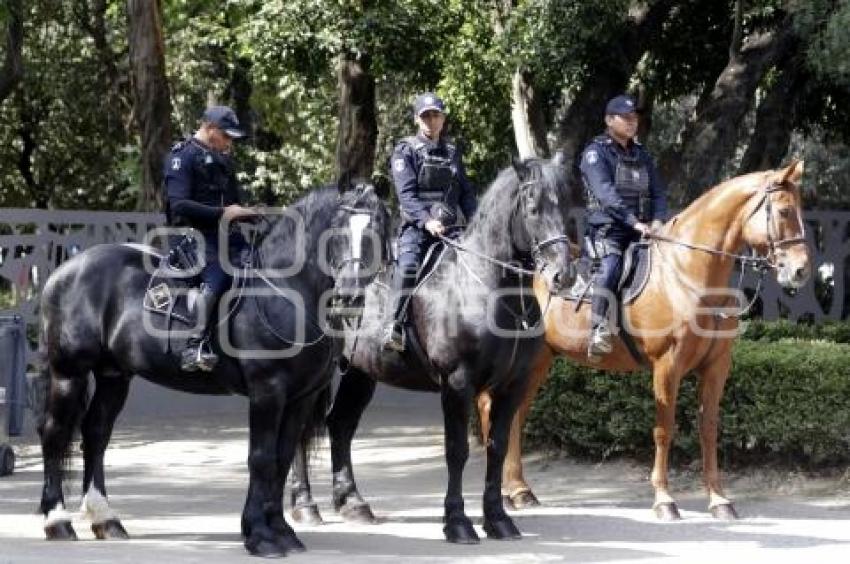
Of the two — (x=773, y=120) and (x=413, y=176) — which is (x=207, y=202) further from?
(x=773, y=120)

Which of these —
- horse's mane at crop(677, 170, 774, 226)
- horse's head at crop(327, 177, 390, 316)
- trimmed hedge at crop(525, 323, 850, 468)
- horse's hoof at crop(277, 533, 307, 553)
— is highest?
horse's mane at crop(677, 170, 774, 226)

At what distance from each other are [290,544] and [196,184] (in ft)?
8.06

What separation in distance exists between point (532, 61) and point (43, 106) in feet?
74.9

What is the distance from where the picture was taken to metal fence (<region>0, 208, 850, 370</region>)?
62.2 feet

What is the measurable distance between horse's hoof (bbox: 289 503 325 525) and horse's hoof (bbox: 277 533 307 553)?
1.36 meters

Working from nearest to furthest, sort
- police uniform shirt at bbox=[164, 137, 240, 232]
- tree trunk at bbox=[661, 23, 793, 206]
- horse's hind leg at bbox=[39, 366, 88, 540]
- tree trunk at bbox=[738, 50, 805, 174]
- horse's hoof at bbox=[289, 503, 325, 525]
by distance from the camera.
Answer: police uniform shirt at bbox=[164, 137, 240, 232]
horse's hind leg at bbox=[39, 366, 88, 540]
horse's hoof at bbox=[289, 503, 325, 525]
tree trunk at bbox=[661, 23, 793, 206]
tree trunk at bbox=[738, 50, 805, 174]

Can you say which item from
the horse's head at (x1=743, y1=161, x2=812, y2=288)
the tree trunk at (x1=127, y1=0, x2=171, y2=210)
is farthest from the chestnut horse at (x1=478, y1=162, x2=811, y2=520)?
the tree trunk at (x1=127, y1=0, x2=171, y2=210)

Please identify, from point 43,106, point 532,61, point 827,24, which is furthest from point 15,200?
point 827,24

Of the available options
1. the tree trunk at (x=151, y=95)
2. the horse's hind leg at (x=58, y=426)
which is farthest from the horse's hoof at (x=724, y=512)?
the tree trunk at (x=151, y=95)

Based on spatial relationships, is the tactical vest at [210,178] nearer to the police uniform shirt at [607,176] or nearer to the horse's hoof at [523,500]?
the police uniform shirt at [607,176]

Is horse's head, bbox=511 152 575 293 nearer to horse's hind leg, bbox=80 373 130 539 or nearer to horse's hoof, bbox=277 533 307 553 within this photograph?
horse's hoof, bbox=277 533 307 553

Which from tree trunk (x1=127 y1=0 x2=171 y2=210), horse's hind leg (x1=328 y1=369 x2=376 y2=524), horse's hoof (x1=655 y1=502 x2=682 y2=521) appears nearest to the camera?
horse's hoof (x1=655 y1=502 x2=682 y2=521)

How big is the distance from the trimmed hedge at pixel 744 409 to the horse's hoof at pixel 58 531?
5.52 meters

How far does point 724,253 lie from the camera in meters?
12.2
